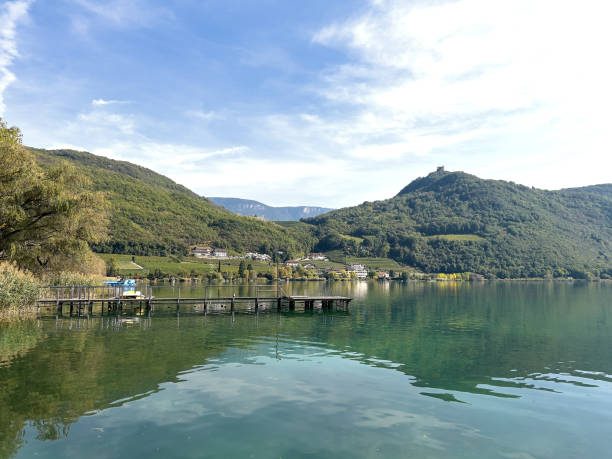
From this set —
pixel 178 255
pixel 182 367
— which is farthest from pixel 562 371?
pixel 178 255

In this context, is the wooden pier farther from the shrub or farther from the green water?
the green water

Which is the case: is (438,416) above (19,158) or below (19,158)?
below

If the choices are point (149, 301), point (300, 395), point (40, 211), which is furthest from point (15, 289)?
point (300, 395)

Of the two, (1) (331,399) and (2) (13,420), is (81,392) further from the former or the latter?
(1) (331,399)

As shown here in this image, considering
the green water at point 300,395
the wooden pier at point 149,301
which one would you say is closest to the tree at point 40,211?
the wooden pier at point 149,301

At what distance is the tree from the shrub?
15.0ft

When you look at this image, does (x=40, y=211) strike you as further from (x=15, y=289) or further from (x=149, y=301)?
(x=149, y=301)

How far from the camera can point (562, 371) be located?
22.1m

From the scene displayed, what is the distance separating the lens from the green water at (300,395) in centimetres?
1198

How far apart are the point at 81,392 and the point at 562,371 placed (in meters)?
23.1

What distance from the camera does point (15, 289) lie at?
35906mm

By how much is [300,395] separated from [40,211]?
3659 cm

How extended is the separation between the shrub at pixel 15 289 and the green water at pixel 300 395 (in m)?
3.22

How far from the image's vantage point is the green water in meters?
12.0
